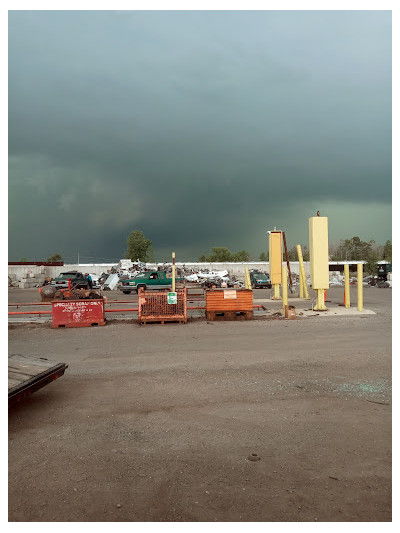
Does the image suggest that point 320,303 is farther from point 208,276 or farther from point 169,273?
point 169,273

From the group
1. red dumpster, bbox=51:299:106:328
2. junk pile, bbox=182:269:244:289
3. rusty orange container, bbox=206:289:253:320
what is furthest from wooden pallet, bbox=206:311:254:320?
junk pile, bbox=182:269:244:289

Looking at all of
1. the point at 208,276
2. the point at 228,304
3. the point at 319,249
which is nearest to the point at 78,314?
the point at 228,304

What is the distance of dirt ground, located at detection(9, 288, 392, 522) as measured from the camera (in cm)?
354

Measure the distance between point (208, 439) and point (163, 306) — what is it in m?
10.3

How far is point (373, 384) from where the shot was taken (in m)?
7.09

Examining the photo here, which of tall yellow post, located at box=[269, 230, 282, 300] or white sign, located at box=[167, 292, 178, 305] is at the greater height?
tall yellow post, located at box=[269, 230, 282, 300]

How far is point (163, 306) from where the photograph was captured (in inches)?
592

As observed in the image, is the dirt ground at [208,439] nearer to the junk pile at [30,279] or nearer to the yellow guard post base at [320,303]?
the yellow guard post base at [320,303]

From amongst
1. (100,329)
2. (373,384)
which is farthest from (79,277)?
(373,384)

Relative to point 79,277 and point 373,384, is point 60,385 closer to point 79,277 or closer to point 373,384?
point 373,384

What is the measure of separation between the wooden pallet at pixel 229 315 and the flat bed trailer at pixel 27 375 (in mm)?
9057

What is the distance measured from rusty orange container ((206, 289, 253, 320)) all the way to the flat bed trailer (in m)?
9.10

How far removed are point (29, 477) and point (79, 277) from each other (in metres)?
28.4

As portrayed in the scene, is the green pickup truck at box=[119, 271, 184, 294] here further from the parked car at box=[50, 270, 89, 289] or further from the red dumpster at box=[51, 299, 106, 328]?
the red dumpster at box=[51, 299, 106, 328]
